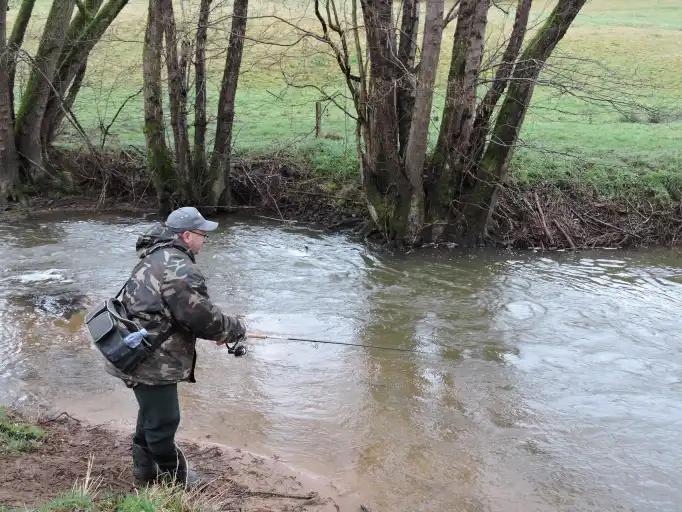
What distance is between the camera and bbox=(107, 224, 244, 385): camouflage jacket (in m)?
4.18

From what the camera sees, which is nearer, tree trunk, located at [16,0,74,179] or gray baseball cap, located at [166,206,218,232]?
gray baseball cap, located at [166,206,218,232]

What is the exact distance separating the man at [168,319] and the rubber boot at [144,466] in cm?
5

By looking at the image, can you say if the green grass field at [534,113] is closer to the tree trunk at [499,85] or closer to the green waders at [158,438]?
the tree trunk at [499,85]

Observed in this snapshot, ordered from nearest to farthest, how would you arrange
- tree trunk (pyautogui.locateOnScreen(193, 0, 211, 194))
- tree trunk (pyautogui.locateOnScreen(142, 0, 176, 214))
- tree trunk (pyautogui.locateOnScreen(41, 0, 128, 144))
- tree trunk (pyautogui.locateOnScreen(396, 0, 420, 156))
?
tree trunk (pyautogui.locateOnScreen(396, 0, 420, 156))
tree trunk (pyautogui.locateOnScreen(193, 0, 211, 194))
tree trunk (pyautogui.locateOnScreen(142, 0, 176, 214))
tree trunk (pyautogui.locateOnScreen(41, 0, 128, 144))

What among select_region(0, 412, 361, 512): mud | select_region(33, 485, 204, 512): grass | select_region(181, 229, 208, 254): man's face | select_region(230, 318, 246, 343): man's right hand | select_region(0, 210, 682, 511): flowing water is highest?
select_region(181, 229, 208, 254): man's face

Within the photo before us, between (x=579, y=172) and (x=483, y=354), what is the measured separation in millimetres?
7333

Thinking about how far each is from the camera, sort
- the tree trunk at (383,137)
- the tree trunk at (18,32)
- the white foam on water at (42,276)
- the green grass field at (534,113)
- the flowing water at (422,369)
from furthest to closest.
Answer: the tree trunk at (18,32) < the green grass field at (534,113) < the tree trunk at (383,137) < the white foam on water at (42,276) < the flowing water at (422,369)

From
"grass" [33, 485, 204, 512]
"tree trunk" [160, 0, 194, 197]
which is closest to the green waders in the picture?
"grass" [33, 485, 204, 512]

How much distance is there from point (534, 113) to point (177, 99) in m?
7.25

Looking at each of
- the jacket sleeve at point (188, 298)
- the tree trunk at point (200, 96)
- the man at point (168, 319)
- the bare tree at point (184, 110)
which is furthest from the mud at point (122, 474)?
the bare tree at point (184, 110)

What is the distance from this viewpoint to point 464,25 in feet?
39.1

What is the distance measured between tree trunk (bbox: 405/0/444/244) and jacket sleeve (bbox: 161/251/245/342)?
→ 7846 millimetres

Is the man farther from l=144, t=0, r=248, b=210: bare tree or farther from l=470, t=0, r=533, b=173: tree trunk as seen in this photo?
l=144, t=0, r=248, b=210: bare tree

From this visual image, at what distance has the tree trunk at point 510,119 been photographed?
37.4ft
